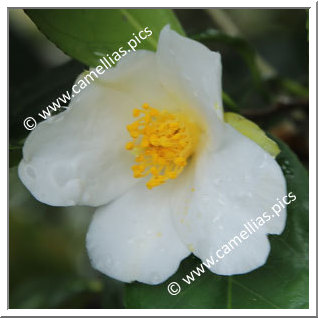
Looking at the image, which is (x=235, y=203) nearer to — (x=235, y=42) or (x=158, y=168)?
(x=158, y=168)

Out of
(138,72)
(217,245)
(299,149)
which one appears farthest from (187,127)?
(299,149)

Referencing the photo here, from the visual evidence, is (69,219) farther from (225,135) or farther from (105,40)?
(225,135)

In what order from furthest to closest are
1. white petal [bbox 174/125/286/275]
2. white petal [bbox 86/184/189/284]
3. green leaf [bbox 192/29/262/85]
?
green leaf [bbox 192/29/262/85] → white petal [bbox 86/184/189/284] → white petal [bbox 174/125/286/275]

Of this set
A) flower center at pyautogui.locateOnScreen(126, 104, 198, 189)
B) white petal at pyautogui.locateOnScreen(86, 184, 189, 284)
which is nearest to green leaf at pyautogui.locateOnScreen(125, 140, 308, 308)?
white petal at pyautogui.locateOnScreen(86, 184, 189, 284)

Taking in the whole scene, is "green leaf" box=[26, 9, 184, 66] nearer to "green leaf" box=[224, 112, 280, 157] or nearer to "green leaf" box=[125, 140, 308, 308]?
"green leaf" box=[224, 112, 280, 157]

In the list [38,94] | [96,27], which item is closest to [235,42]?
[96,27]

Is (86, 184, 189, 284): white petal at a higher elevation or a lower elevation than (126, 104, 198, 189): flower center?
lower
